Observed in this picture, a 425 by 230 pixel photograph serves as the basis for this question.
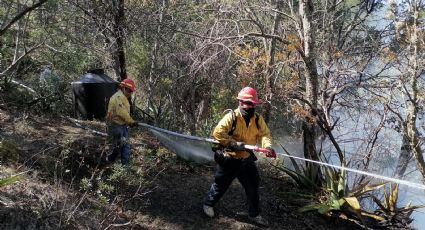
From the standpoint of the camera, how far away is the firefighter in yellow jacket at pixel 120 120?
6293 mm

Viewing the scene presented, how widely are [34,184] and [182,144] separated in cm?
298

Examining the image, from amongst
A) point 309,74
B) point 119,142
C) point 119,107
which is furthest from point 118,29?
point 309,74

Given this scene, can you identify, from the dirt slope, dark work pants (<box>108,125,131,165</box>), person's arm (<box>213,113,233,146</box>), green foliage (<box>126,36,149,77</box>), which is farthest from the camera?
green foliage (<box>126,36,149,77</box>)

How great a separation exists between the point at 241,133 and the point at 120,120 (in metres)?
1.91

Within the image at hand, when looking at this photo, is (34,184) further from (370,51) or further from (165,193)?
(370,51)

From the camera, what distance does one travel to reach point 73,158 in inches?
250

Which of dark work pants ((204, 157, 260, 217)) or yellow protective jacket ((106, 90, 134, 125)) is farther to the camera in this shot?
yellow protective jacket ((106, 90, 134, 125))

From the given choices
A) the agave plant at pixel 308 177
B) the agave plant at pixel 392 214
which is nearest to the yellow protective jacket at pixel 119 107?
the agave plant at pixel 308 177

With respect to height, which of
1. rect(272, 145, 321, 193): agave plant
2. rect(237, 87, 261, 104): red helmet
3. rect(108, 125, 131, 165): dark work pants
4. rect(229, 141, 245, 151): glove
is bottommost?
rect(272, 145, 321, 193): agave plant

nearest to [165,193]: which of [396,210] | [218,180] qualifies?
[218,180]

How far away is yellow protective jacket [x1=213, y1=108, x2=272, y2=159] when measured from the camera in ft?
17.8

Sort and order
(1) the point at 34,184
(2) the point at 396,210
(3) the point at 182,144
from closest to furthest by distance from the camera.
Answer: (1) the point at 34,184 → (2) the point at 396,210 → (3) the point at 182,144

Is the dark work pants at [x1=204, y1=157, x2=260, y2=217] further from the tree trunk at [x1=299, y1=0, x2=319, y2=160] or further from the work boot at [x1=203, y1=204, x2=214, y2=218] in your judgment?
the tree trunk at [x1=299, y1=0, x2=319, y2=160]

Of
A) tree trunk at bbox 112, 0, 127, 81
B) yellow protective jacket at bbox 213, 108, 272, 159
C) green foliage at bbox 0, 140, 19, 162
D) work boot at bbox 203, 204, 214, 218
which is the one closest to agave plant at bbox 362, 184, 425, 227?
yellow protective jacket at bbox 213, 108, 272, 159
